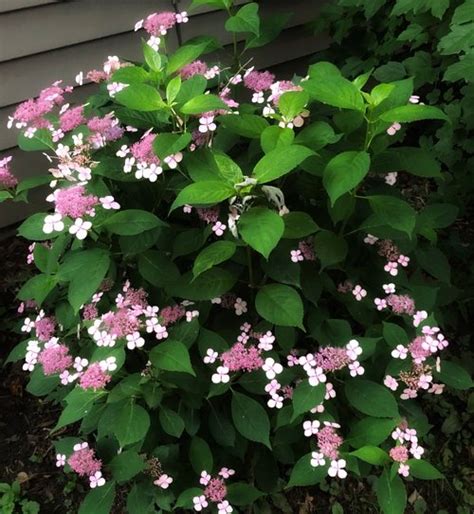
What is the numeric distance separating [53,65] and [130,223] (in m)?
1.69

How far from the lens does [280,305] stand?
1.51 m

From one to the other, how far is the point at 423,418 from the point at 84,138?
1282 millimetres

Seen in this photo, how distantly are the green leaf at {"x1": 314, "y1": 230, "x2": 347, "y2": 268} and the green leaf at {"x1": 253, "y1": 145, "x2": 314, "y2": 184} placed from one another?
0.30 metres

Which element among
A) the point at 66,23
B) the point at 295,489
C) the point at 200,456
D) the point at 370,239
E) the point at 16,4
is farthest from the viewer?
the point at 66,23

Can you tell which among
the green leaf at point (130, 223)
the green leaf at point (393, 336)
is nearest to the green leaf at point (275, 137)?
the green leaf at point (130, 223)

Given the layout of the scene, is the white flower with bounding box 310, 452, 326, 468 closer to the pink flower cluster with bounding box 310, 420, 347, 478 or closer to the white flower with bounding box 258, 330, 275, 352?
the pink flower cluster with bounding box 310, 420, 347, 478

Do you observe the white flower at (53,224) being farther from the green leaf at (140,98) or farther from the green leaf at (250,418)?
the green leaf at (250,418)

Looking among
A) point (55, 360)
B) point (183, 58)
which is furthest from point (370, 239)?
point (55, 360)

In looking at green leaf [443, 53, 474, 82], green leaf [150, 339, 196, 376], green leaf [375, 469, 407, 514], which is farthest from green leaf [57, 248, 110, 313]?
green leaf [443, 53, 474, 82]

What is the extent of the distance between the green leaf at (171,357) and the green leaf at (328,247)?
1.47 ft

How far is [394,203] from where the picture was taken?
5.05 feet

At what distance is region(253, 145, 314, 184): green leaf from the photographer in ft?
4.33

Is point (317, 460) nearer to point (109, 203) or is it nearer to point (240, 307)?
point (240, 307)

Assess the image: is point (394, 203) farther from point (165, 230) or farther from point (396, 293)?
point (165, 230)
